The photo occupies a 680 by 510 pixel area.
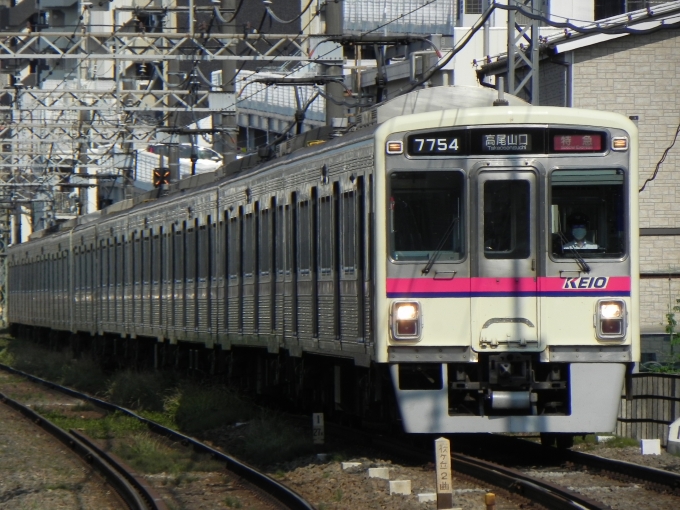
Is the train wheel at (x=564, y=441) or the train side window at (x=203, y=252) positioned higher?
the train side window at (x=203, y=252)

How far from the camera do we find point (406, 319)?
33.8 ft

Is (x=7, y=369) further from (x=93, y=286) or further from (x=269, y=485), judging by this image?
(x=269, y=485)

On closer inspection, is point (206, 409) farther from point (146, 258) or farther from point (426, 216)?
point (146, 258)

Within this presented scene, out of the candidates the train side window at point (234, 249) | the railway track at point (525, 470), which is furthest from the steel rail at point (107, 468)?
the train side window at point (234, 249)

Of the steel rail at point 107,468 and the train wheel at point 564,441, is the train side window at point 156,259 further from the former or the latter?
the train wheel at point 564,441

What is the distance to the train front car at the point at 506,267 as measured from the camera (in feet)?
33.9

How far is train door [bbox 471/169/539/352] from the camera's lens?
10.4m

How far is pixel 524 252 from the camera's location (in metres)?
10.4

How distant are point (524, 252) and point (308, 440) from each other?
3216mm

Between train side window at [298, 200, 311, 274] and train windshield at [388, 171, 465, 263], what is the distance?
7.43ft

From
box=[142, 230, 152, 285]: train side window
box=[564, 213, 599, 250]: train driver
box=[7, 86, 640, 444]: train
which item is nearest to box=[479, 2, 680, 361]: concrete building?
box=[142, 230, 152, 285]: train side window

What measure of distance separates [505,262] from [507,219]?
0.34 metres

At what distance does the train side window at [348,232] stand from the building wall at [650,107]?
1038cm

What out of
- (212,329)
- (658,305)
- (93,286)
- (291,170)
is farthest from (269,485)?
(93,286)
